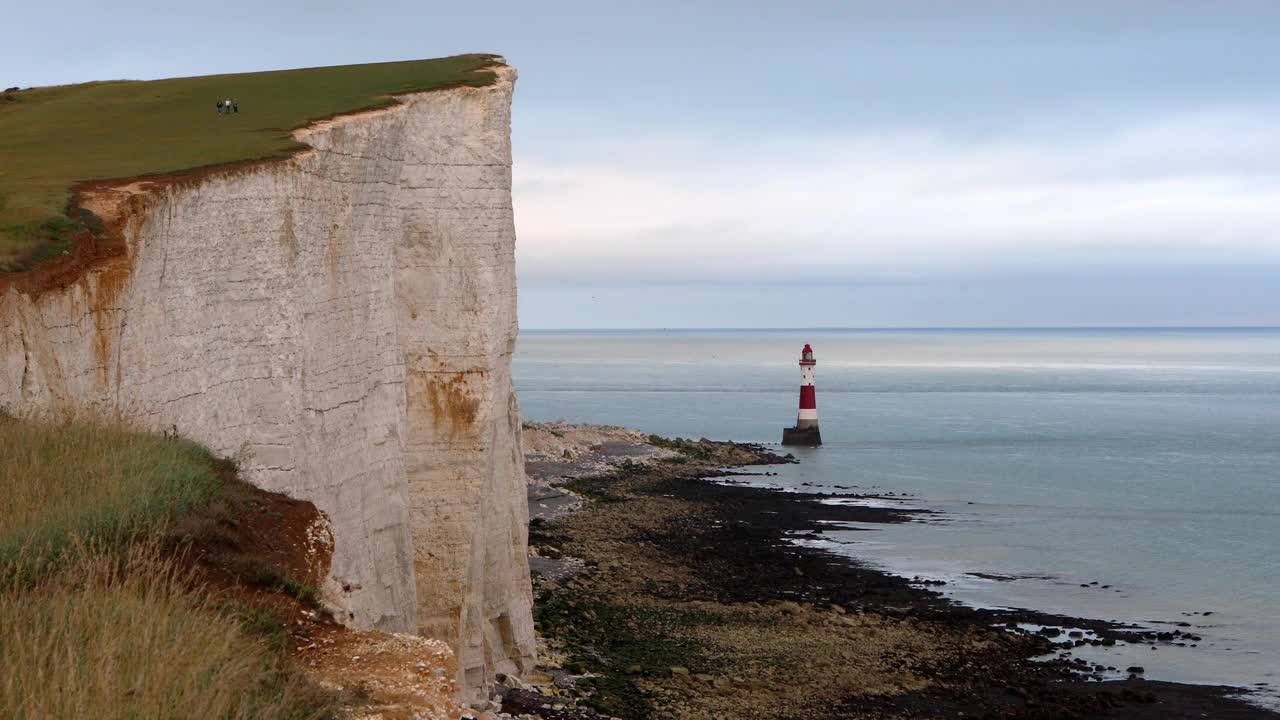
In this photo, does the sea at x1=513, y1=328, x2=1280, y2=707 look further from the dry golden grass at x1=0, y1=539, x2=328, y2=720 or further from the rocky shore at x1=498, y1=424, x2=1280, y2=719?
the dry golden grass at x1=0, y1=539, x2=328, y2=720

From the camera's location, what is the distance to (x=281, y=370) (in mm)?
12773

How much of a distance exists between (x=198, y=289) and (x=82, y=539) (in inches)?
201

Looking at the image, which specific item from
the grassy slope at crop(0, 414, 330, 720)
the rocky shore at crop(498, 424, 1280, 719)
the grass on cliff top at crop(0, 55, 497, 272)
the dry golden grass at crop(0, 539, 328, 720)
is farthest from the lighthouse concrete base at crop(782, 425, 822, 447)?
the dry golden grass at crop(0, 539, 328, 720)

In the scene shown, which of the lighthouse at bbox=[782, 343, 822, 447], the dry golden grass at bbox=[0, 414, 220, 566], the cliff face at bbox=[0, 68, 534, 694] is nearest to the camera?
the dry golden grass at bbox=[0, 414, 220, 566]

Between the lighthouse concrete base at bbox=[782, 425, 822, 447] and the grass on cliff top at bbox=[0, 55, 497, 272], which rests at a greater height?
the grass on cliff top at bbox=[0, 55, 497, 272]

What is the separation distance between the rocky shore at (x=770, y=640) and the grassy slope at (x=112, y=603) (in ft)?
26.5

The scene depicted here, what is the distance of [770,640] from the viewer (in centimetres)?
2228

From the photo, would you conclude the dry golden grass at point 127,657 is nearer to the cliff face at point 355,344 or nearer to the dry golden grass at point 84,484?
the dry golden grass at point 84,484

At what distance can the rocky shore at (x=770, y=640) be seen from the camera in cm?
1852

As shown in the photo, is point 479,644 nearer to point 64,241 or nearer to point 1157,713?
point 64,241

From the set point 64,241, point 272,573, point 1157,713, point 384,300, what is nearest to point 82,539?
point 272,573

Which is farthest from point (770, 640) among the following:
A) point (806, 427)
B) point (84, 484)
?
point (806, 427)

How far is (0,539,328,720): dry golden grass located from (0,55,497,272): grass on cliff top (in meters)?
5.52

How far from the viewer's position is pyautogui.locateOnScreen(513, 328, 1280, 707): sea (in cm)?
2786
